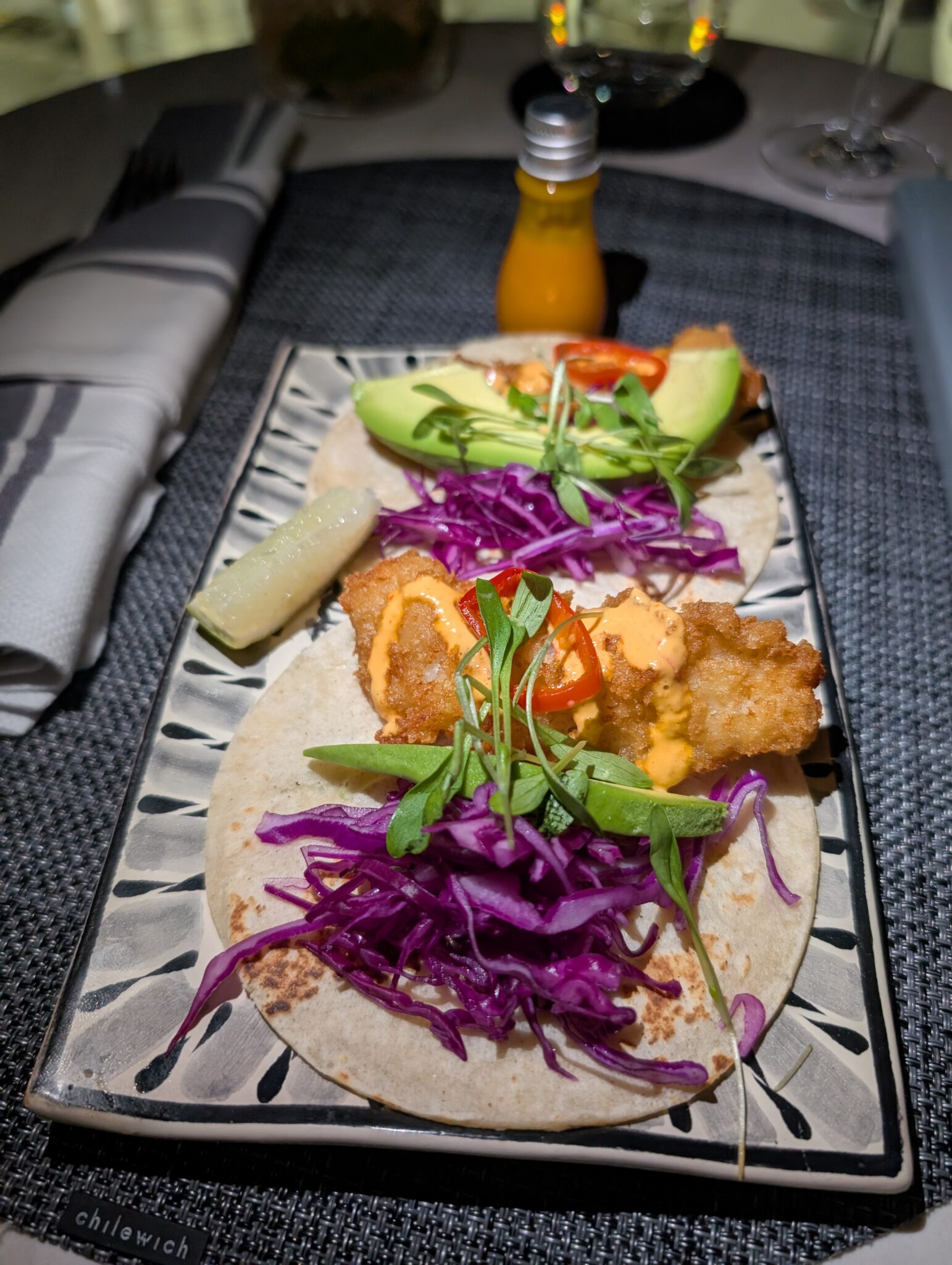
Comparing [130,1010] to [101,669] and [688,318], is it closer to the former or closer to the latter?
[101,669]

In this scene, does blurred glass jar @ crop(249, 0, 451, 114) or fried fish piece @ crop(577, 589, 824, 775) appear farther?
blurred glass jar @ crop(249, 0, 451, 114)

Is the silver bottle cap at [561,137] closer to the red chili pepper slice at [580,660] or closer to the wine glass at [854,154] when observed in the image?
the red chili pepper slice at [580,660]

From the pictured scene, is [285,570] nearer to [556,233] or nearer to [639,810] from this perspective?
[639,810]

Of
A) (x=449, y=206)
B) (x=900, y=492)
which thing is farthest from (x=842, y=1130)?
(x=449, y=206)

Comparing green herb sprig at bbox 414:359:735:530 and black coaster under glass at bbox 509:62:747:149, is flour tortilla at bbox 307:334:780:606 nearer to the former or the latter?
green herb sprig at bbox 414:359:735:530

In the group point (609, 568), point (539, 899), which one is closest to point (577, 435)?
point (609, 568)

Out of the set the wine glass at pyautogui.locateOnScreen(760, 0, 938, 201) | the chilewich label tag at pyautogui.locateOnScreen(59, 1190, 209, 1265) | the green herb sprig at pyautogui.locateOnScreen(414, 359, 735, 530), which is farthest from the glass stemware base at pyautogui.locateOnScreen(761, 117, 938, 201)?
the chilewich label tag at pyautogui.locateOnScreen(59, 1190, 209, 1265)
